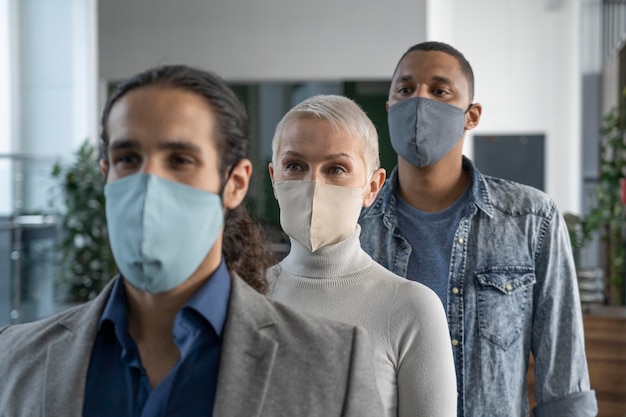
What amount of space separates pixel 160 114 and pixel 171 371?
339mm

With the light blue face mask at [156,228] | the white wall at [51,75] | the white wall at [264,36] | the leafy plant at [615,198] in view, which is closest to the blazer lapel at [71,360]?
the light blue face mask at [156,228]

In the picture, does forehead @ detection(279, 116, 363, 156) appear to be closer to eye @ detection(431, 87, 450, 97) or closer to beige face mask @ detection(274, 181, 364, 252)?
beige face mask @ detection(274, 181, 364, 252)

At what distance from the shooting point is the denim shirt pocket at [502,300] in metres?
2.11

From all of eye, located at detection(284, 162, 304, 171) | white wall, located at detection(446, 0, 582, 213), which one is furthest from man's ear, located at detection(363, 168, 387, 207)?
white wall, located at detection(446, 0, 582, 213)

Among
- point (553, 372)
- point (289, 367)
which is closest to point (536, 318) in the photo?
point (553, 372)

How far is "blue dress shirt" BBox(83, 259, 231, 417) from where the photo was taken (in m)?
1.21

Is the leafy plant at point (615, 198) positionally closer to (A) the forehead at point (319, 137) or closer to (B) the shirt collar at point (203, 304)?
(A) the forehead at point (319, 137)

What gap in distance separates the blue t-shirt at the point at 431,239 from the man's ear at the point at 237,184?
34.7 inches

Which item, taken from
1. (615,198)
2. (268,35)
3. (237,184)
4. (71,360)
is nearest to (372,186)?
(237,184)

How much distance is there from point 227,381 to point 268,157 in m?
6.52

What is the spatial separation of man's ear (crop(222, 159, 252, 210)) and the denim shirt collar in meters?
0.92

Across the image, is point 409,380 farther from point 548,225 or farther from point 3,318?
point 3,318

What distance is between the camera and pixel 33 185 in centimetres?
616

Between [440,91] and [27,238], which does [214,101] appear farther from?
[27,238]
